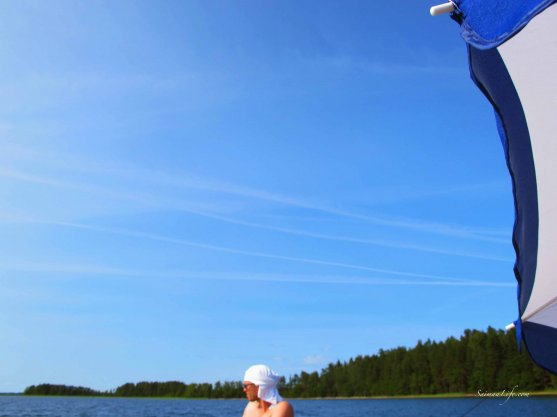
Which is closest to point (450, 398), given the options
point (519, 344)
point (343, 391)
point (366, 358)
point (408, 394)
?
point (408, 394)

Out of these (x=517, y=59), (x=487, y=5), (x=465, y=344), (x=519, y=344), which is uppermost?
(x=465, y=344)

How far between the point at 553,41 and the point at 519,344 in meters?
2.73

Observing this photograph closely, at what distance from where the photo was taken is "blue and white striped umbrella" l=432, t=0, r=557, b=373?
237cm

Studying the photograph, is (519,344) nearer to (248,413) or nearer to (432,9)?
(248,413)

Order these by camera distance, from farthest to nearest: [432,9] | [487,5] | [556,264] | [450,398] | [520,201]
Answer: [450,398], [556,264], [520,201], [432,9], [487,5]

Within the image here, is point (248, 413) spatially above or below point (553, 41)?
below

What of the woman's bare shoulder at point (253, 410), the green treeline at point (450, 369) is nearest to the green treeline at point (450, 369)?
the green treeline at point (450, 369)

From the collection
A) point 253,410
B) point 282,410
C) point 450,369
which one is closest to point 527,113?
point 282,410

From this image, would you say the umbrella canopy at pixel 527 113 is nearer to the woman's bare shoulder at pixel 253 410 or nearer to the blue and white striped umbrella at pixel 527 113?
the blue and white striped umbrella at pixel 527 113

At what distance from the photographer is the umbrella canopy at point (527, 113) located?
2.37 metres

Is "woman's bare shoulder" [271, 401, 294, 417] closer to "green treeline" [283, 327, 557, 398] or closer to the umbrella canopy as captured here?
the umbrella canopy

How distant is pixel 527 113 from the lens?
10.7 feet

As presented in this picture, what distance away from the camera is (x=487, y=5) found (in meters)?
2.35

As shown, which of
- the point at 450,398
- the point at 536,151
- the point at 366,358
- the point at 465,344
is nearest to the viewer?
the point at 536,151
